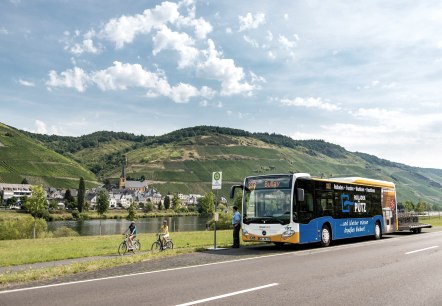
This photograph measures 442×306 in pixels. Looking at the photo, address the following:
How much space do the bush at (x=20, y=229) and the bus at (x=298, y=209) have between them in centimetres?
3526

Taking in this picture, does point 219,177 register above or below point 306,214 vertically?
above

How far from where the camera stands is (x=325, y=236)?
68.3ft

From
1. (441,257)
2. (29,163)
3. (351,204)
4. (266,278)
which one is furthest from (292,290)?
(29,163)

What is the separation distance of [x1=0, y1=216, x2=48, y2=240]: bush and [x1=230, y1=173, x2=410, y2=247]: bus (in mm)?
35263

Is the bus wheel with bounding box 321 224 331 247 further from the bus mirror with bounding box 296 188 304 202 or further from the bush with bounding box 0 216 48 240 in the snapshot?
the bush with bounding box 0 216 48 240

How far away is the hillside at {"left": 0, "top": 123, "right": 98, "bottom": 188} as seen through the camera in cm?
16804

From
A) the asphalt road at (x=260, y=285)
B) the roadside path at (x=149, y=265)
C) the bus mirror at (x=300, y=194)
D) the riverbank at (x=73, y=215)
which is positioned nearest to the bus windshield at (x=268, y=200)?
the bus mirror at (x=300, y=194)

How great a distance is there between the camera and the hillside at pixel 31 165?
16804 cm

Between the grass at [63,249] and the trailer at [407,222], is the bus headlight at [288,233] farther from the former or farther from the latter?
the trailer at [407,222]

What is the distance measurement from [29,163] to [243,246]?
178409 millimetres

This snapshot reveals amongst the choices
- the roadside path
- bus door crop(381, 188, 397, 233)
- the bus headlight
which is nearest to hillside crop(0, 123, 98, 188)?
bus door crop(381, 188, 397, 233)

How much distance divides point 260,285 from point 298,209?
941cm

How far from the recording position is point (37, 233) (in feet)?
158

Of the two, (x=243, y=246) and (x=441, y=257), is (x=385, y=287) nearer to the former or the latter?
(x=441, y=257)
